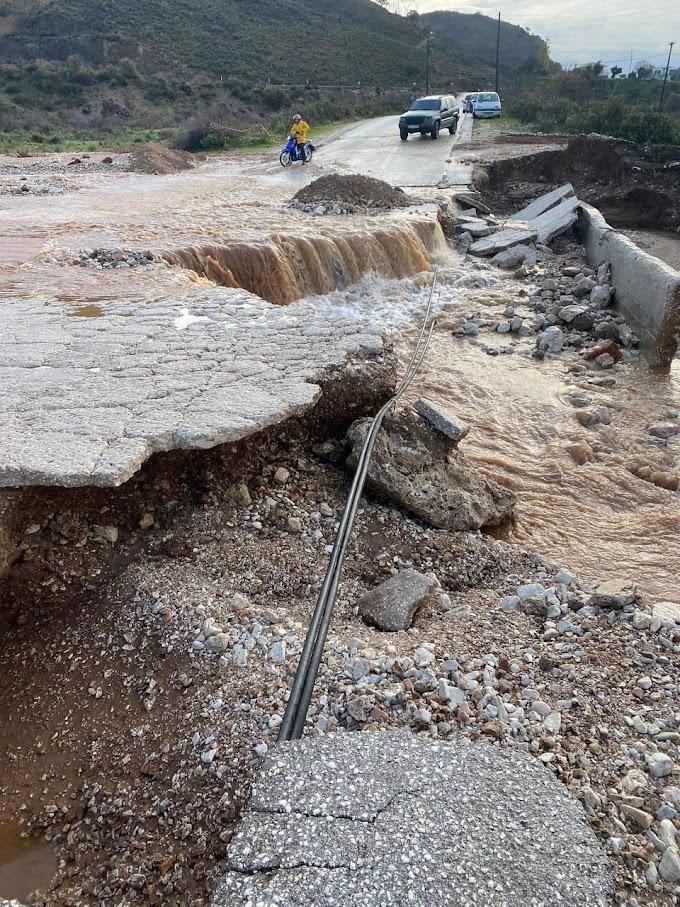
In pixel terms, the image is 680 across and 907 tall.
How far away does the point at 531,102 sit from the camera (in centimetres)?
2895

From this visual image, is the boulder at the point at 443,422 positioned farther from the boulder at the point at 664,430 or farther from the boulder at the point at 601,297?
the boulder at the point at 601,297

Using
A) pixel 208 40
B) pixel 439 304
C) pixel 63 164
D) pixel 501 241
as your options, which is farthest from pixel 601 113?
pixel 208 40

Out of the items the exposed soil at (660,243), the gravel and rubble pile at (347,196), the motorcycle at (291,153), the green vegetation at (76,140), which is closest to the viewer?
the gravel and rubble pile at (347,196)

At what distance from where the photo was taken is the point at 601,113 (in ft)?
78.3

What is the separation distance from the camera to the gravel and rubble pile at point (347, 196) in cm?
1359

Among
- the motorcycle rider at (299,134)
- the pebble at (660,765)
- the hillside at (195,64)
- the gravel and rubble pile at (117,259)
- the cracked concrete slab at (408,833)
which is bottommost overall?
the pebble at (660,765)

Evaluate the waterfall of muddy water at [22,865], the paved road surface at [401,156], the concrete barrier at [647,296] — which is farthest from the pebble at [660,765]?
the paved road surface at [401,156]

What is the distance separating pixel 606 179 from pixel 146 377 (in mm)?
→ 17964

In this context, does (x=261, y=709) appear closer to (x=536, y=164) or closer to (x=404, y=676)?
(x=404, y=676)

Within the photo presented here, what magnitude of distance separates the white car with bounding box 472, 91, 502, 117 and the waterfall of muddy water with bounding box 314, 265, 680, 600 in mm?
23078

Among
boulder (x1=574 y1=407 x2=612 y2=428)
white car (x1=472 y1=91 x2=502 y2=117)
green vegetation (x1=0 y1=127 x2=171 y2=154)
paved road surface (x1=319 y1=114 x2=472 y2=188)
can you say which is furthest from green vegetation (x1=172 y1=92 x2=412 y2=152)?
boulder (x1=574 y1=407 x2=612 y2=428)

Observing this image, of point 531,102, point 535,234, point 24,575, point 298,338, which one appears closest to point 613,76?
point 531,102

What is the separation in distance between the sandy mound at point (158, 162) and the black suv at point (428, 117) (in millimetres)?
7913

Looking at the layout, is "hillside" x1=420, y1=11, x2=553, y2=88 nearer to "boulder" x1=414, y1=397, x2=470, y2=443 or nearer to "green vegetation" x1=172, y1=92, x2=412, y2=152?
"green vegetation" x1=172, y1=92, x2=412, y2=152
